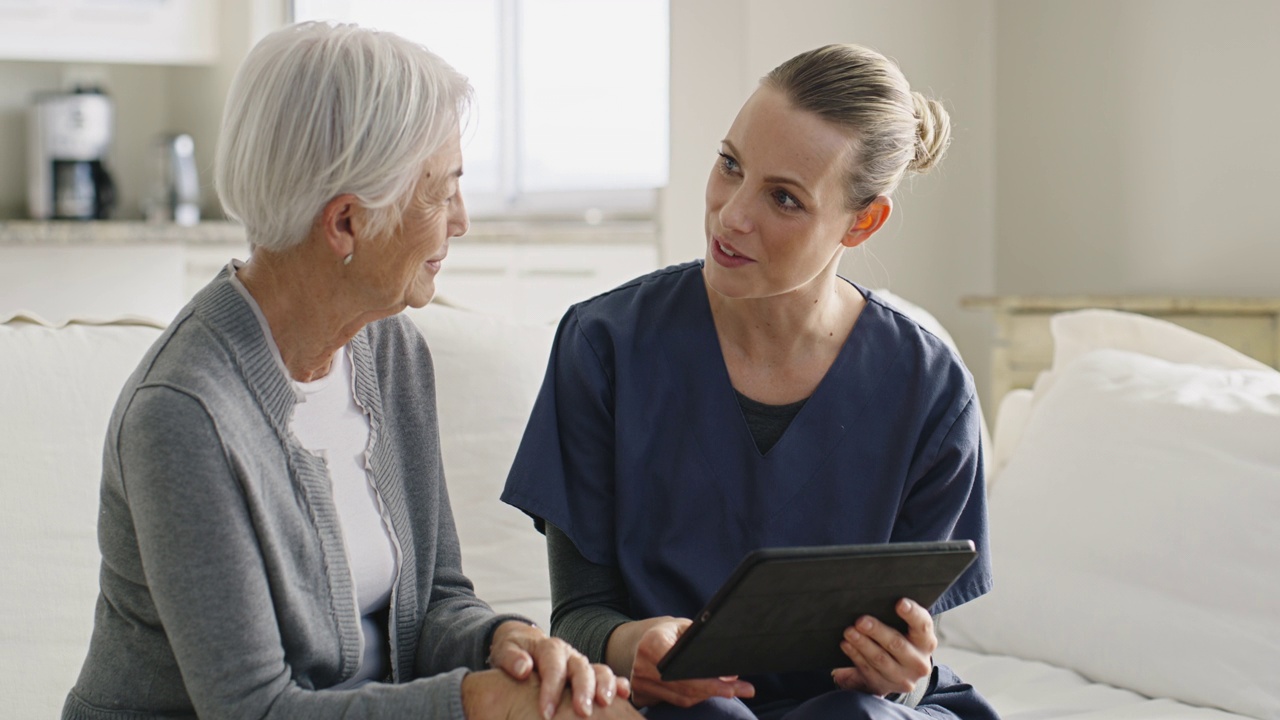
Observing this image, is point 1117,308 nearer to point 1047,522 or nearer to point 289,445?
point 1047,522

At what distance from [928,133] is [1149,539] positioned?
0.68m

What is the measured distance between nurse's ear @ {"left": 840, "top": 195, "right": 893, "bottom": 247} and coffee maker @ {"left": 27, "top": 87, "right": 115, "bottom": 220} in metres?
3.41

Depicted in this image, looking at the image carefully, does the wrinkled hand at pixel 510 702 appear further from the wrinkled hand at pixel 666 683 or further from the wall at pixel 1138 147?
the wall at pixel 1138 147

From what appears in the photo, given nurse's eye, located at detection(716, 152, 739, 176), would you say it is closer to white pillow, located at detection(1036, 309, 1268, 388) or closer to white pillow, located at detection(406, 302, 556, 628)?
white pillow, located at detection(406, 302, 556, 628)

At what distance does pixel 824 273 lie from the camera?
1.46 meters

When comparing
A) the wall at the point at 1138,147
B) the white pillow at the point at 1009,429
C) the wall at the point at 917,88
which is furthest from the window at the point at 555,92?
the white pillow at the point at 1009,429

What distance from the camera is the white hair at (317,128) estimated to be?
1099mm

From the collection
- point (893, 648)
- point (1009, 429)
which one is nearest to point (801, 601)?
point (893, 648)

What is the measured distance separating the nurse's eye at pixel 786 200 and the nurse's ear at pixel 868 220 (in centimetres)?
9

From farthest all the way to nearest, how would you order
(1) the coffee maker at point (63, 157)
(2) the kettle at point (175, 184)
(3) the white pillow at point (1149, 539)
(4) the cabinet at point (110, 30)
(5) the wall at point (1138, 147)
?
(2) the kettle at point (175, 184) < (1) the coffee maker at point (63, 157) < (4) the cabinet at point (110, 30) < (5) the wall at point (1138, 147) < (3) the white pillow at point (1149, 539)

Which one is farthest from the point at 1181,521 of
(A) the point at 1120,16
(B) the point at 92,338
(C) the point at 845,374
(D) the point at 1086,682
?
(A) the point at 1120,16

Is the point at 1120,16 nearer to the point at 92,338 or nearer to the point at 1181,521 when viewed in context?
the point at 1181,521

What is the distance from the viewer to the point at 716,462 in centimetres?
141

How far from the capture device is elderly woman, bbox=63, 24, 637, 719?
1.03 metres
